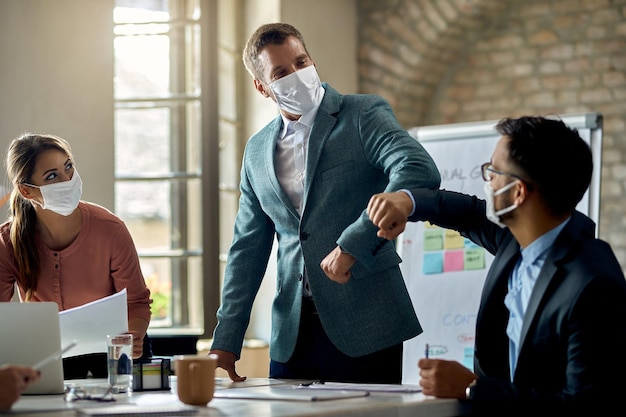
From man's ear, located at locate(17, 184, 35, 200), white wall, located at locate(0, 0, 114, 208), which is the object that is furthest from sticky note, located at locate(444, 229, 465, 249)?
man's ear, located at locate(17, 184, 35, 200)

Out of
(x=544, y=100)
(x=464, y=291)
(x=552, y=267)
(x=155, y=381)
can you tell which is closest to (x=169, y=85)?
(x=464, y=291)

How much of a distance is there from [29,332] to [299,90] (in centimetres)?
90

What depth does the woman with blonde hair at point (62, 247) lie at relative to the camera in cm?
254

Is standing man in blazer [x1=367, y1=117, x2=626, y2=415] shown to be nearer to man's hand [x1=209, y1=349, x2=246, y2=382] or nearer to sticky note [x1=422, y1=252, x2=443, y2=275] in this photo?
man's hand [x1=209, y1=349, x2=246, y2=382]

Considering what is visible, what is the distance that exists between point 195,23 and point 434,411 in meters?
3.19

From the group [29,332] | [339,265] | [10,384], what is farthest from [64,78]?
[10,384]

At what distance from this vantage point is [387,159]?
7.08ft

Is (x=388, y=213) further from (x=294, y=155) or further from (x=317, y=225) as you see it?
(x=294, y=155)

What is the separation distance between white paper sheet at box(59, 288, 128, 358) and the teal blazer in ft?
0.92

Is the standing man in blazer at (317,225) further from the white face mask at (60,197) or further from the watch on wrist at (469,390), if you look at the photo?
the white face mask at (60,197)

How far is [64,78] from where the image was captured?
11.9ft

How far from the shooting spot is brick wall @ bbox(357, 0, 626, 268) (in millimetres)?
5180

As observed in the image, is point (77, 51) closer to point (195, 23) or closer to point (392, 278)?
point (195, 23)

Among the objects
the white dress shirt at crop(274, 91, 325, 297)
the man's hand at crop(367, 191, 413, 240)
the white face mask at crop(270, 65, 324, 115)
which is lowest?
the man's hand at crop(367, 191, 413, 240)
